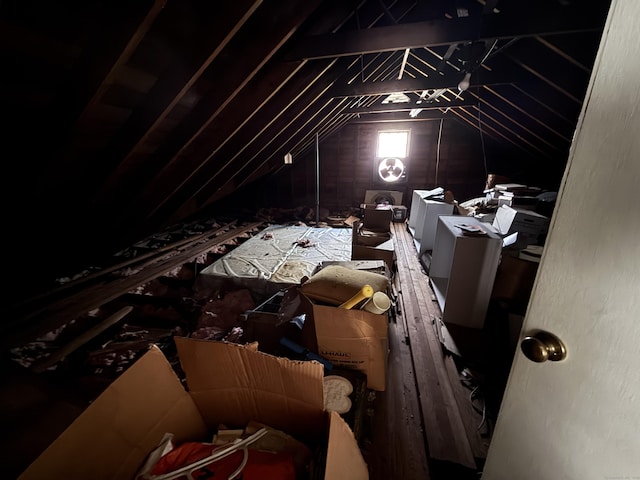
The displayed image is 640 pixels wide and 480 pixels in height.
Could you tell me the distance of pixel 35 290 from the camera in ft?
8.16

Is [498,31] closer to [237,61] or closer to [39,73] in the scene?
[237,61]

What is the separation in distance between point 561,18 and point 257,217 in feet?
18.2

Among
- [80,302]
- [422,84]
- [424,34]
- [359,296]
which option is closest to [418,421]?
[359,296]

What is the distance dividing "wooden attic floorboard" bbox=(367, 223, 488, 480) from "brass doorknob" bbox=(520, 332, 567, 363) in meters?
1.06

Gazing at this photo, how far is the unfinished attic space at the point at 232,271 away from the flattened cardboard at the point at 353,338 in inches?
0.4

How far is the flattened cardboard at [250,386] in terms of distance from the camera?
0.73 metres

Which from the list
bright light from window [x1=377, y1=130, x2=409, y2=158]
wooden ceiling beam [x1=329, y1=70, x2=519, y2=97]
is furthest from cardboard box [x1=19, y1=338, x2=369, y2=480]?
bright light from window [x1=377, y1=130, x2=409, y2=158]

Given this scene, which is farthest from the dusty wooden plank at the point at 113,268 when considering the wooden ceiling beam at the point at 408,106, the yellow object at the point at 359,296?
the wooden ceiling beam at the point at 408,106

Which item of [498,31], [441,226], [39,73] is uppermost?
[498,31]

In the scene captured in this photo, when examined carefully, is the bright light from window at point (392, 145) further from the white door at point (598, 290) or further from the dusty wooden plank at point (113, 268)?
the white door at point (598, 290)

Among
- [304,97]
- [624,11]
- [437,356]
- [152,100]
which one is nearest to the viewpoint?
[624,11]

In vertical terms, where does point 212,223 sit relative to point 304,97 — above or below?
below

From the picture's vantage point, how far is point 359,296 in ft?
3.71

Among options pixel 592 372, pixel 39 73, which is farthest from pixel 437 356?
pixel 39 73
